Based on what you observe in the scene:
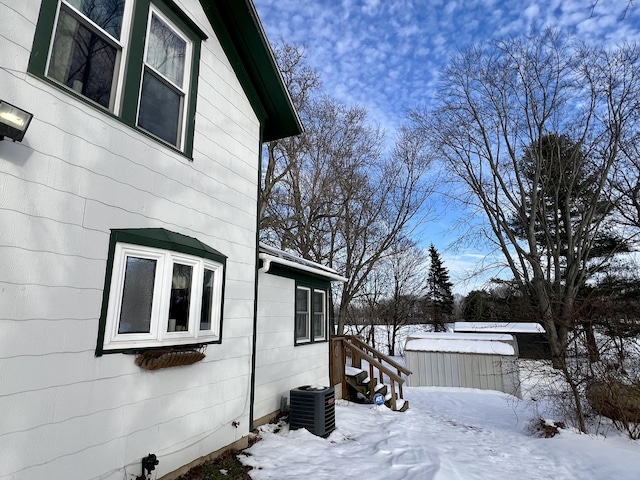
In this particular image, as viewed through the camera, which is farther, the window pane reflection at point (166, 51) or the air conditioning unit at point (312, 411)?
the air conditioning unit at point (312, 411)

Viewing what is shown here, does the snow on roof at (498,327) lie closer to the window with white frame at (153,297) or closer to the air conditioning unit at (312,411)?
the air conditioning unit at (312,411)

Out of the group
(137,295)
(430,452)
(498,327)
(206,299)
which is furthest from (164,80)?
(498,327)

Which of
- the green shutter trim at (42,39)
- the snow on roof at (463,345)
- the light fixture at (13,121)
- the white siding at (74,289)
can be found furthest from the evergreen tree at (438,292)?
the light fixture at (13,121)

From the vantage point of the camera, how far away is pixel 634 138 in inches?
527

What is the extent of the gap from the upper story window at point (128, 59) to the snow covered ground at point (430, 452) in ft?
13.5

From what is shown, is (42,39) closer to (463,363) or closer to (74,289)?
(74,289)

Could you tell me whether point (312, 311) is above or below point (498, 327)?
above

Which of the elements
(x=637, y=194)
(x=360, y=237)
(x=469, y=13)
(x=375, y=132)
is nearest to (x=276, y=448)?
(x=469, y=13)

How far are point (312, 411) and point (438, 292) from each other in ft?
111

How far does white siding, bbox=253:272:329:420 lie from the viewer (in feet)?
19.8

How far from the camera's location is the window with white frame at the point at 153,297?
312 cm

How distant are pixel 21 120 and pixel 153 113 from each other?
1.63 meters

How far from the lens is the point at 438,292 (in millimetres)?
37062

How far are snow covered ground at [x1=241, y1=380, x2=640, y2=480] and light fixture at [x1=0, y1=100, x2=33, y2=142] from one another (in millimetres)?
3916
